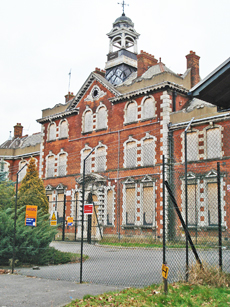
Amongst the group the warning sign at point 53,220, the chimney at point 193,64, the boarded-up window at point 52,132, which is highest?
the chimney at point 193,64

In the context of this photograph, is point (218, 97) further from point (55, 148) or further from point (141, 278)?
point (55, 148)

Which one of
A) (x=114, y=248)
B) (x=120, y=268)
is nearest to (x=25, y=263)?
(x=120, y=268)

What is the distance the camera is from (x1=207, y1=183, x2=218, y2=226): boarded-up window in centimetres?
2199

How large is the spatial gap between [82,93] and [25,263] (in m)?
22.1

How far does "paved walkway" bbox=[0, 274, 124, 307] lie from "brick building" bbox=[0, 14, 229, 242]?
11.4 metres

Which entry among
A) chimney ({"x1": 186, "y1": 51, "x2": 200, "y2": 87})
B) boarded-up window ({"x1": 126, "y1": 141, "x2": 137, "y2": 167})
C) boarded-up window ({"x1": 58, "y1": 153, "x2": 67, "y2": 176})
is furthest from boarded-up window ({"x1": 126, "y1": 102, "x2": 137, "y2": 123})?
boarded-up window ({"x1": 58, "y1": 153, "x2": 67, "y2": 176})

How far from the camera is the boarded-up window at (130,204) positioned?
25.7m

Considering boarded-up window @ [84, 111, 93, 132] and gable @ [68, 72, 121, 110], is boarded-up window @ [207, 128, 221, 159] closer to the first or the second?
gable @ [68, 72, 121, 110]

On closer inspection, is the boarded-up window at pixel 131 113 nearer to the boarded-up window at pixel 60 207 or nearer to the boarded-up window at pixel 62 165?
the boarded-up window at pixel 62 165

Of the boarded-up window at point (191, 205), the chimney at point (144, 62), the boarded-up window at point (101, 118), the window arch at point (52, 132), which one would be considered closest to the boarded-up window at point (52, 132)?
the window arch at point (52, 132)

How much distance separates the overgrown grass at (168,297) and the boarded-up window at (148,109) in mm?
20322

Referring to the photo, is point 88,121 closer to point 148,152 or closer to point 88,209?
point 148,152

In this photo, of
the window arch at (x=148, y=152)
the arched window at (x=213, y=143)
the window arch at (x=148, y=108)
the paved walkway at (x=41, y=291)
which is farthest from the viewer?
the window arch at (x=148, y=108)

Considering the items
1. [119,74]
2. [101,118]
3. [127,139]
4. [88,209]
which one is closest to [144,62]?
[119,74]
